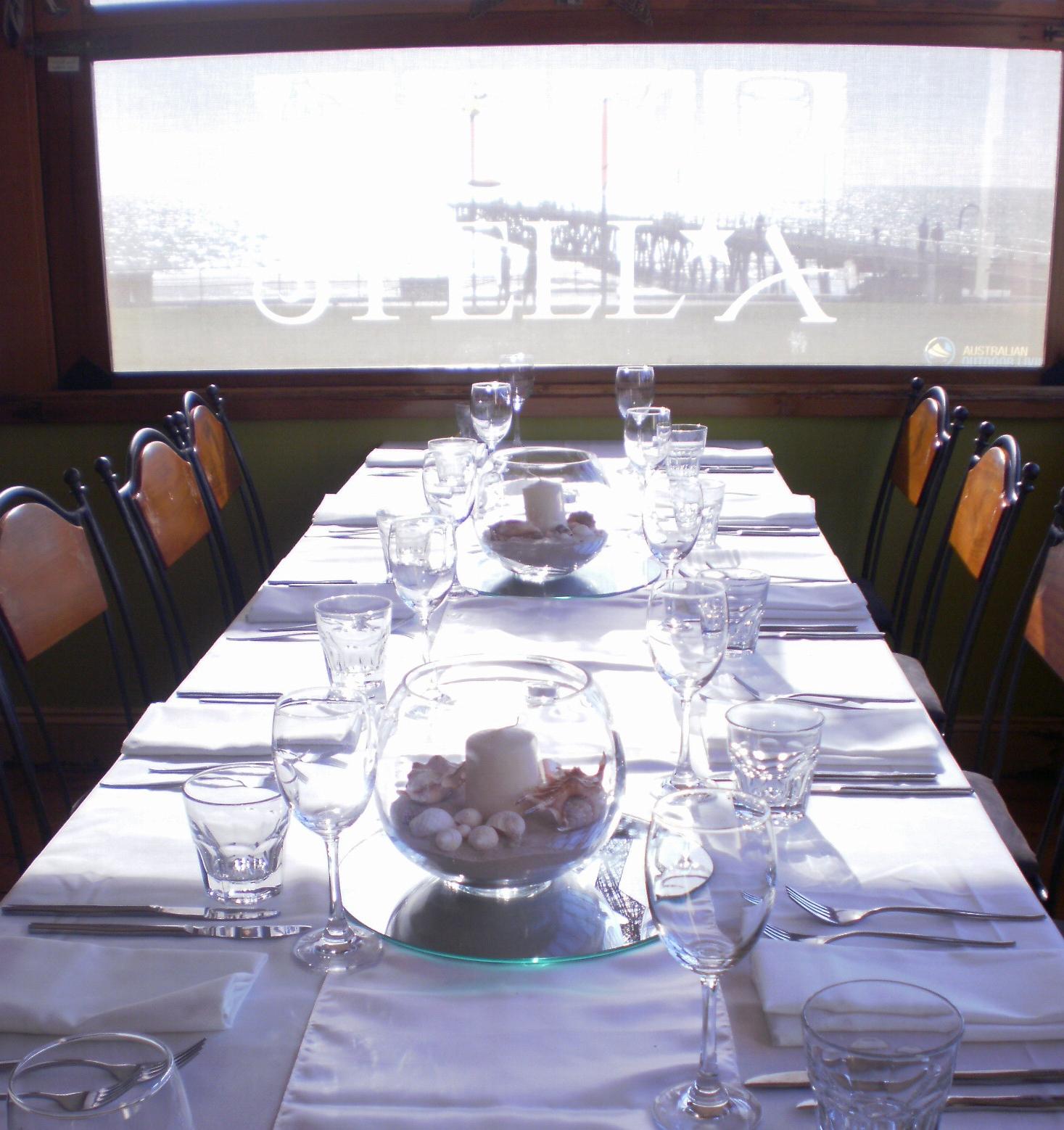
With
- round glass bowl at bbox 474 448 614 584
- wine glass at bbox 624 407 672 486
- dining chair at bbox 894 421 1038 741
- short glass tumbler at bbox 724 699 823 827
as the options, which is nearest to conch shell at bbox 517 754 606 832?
short glass tumbler at bbox 724 699 823 827

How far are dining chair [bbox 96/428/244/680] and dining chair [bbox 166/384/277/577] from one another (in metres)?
0.08

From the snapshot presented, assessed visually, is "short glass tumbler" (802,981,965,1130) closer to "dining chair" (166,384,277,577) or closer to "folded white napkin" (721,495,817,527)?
"folded white napkin" (721,495,817,527)

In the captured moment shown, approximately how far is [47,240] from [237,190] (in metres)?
0.50

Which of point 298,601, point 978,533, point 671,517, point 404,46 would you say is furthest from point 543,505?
point 404,46

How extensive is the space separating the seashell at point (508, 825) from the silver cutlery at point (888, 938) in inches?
7.4

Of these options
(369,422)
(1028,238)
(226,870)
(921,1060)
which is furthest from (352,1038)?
(1028,238)

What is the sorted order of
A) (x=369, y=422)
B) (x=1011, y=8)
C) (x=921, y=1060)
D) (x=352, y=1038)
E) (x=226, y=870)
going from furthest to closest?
(x=369, y=422)
(x=1011, y=8)
(x=226, y=870)
(x=352, y=1038)
(x=921, y=1060)

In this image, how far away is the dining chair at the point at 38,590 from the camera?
155cm

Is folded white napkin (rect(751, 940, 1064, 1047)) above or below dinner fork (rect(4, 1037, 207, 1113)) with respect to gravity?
below

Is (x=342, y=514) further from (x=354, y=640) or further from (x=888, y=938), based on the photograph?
(x=888, y=938)

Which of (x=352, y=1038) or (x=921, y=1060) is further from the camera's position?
(x=352, y=1038)

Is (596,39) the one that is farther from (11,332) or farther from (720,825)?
(720,825)

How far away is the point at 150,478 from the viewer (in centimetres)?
214

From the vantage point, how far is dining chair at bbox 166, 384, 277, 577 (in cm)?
251
